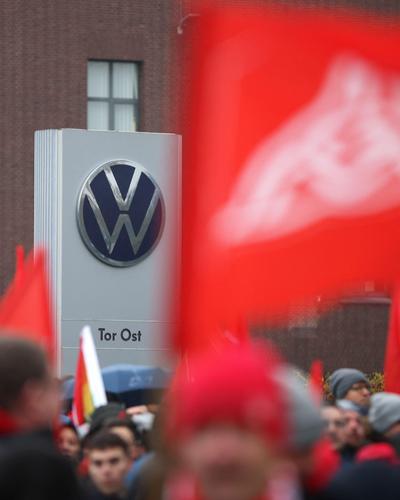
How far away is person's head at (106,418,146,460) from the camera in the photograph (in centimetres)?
703

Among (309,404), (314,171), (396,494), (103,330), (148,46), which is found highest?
(148,46)

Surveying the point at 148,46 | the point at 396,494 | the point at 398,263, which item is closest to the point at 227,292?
the point at 398,263

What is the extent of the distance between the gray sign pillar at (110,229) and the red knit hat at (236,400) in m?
17.8

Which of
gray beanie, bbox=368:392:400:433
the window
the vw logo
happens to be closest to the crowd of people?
gray beanie, bbox=368:392:400:433

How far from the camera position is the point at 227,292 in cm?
476

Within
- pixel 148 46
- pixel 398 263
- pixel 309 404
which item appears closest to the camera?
pixel 309 404

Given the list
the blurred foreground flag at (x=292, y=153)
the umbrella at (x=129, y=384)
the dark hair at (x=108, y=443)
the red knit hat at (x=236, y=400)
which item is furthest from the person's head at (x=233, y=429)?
the umbrella at (x=129, y=384)

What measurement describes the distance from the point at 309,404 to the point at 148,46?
36477 millimetres

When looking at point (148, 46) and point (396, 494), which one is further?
point (148, 46)

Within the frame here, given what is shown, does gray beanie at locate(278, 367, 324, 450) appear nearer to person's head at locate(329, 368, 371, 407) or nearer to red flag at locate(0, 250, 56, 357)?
red flag at locate(0, 250, 56, 357)

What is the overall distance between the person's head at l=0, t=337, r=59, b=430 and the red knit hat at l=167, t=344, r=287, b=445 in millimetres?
1081

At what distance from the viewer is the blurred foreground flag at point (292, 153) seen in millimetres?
4930

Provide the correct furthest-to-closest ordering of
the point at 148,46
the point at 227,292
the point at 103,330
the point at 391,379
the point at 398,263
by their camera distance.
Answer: the point at 148,46
the point at 103,330
the point at 391,379
the point at 398,263
the point at 227,292

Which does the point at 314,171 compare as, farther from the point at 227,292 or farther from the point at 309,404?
the point at 309,404
